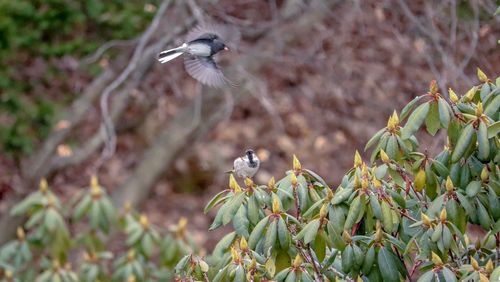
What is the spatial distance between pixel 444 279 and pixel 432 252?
0.09m

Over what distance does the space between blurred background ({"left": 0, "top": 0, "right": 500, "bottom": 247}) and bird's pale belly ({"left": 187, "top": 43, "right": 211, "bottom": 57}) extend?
1.78m

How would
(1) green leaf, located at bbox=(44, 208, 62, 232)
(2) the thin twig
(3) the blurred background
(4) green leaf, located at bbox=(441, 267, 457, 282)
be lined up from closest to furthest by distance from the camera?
1. (4) green leaf, located at bbox=(441, 267, 457, 282)
2. (1) green leaf, located at bbox=(44, 208, 62, 232)
3. (2) the thin twig
4. (3) the blurred background

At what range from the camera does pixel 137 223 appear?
202 inches

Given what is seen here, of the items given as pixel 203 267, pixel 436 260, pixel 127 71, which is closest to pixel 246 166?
pixel 203 267

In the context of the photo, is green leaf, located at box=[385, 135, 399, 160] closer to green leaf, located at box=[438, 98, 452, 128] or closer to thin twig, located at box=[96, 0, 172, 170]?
green leaf, located at box=[438, 98, 452, 128]

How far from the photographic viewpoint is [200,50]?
155 inches

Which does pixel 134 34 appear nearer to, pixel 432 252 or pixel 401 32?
pixel 401 32

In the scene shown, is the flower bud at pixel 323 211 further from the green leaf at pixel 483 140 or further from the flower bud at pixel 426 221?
the green leaf at pixel 483 140

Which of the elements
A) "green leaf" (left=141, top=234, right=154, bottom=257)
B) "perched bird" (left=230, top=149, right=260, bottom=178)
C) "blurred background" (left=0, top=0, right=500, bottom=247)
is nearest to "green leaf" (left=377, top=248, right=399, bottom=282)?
"perched bird" (left=230, top=149, right=260, bottom=178)

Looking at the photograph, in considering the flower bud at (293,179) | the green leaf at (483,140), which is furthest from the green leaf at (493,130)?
the flower bud at (293,179)

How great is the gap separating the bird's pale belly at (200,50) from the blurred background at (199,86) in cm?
178

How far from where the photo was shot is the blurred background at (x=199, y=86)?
6355 millimetres

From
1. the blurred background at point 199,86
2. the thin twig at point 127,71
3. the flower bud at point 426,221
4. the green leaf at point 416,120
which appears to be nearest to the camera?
the flower bud at point 426,221

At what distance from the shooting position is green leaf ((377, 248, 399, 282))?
106 inches
